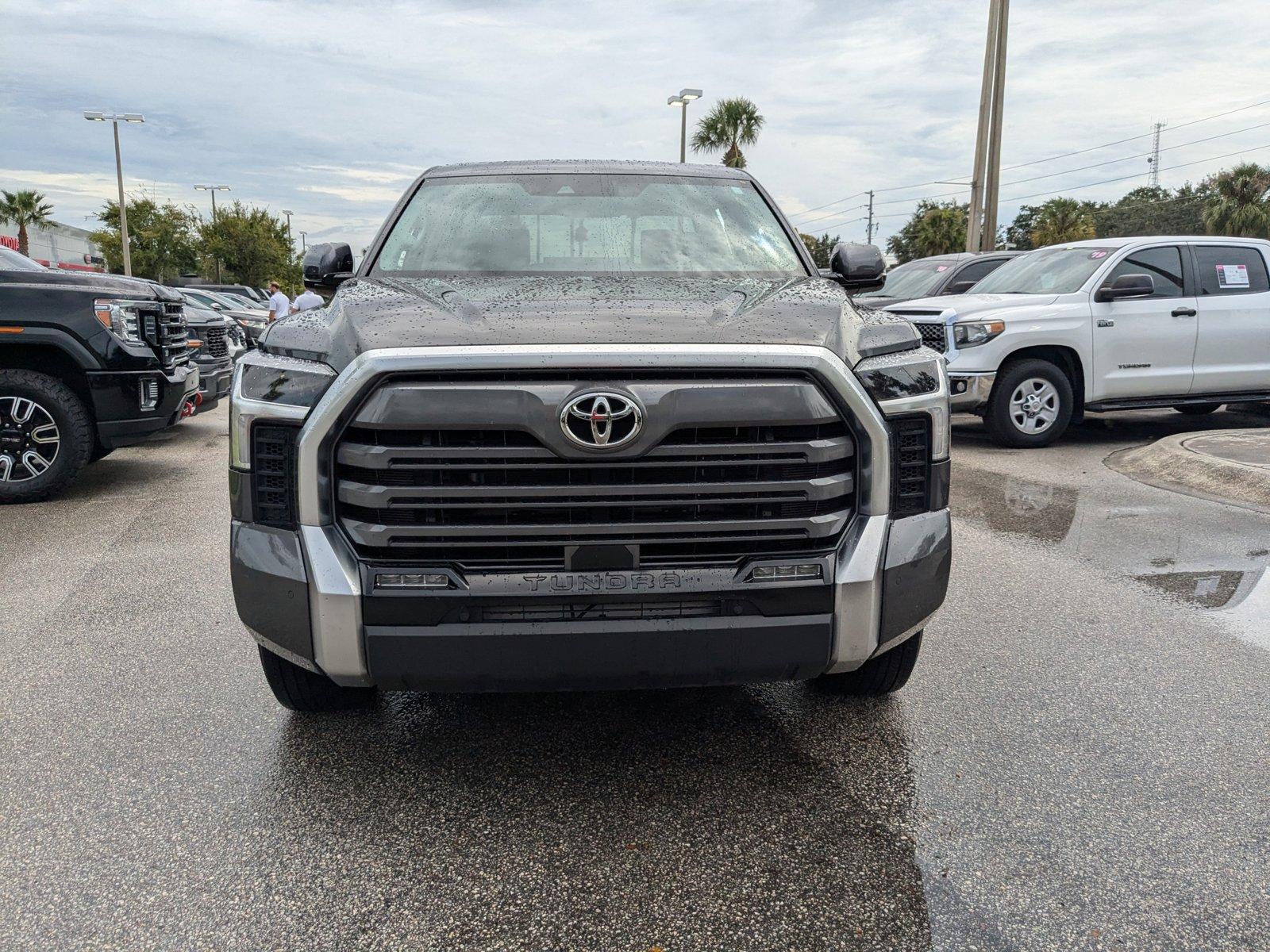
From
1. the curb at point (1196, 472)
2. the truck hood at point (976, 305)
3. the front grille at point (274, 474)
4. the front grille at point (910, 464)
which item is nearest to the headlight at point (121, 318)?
the front grille at point (274, 474)

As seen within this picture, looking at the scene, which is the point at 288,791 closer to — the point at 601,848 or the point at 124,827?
the point at 124,827

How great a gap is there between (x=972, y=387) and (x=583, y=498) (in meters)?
7.38

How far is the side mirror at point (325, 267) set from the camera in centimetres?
411

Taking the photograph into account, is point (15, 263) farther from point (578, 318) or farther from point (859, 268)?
point (578, 318)

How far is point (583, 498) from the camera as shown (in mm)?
2584

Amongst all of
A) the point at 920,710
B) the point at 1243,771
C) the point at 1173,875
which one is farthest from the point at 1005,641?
→ the point at 1173,875

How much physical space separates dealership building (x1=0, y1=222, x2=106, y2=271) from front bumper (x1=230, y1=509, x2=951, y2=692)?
66807 mm

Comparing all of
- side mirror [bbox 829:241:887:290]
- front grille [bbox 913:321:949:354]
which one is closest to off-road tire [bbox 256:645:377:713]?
side mirror [bbox 829:241:887:290]

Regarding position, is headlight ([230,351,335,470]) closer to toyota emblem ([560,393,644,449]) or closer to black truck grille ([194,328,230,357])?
toyota emblem ([560,393,644,449])

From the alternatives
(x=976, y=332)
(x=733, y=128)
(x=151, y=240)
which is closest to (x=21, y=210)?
(x=151, y=240)

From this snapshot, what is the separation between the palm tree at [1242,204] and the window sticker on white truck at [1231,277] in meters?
35.1

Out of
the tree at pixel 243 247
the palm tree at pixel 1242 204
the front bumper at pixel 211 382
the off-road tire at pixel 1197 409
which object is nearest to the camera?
the front bumper at pixel 211 382

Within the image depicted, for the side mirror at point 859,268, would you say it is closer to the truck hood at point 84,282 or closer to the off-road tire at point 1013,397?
the truck hood at point 84,282

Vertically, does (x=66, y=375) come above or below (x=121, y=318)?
below
